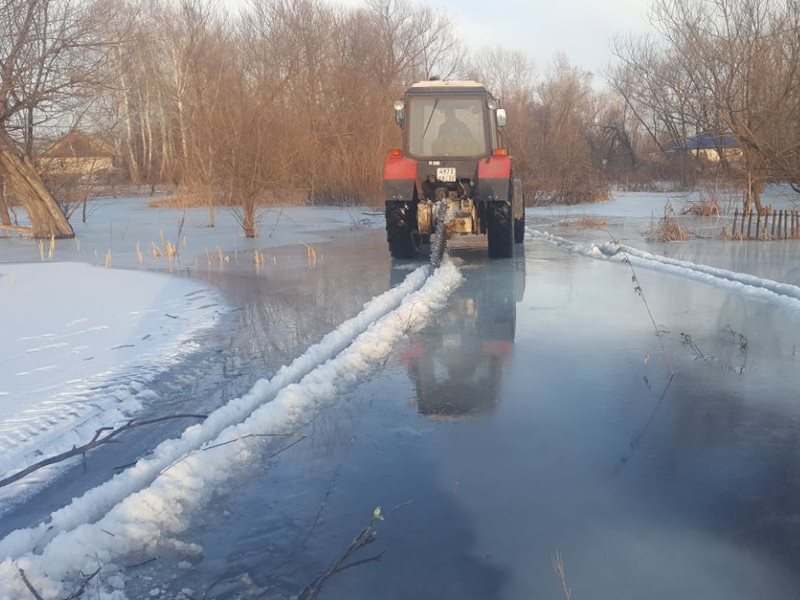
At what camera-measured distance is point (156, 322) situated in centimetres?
654

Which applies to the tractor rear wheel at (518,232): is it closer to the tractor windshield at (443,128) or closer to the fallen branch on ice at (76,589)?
the tractor windshield at (443,128)

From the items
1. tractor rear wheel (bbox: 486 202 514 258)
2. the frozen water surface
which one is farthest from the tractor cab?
the frozen water surface

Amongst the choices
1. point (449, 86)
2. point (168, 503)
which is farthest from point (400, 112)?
point (168, 503)

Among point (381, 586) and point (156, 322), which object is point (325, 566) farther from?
point (156, 322)

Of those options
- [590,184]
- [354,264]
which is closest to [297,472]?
[354,264]

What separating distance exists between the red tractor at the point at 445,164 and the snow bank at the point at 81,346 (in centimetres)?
350

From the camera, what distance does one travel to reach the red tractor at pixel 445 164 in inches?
416

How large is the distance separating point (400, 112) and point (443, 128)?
2.80 feet

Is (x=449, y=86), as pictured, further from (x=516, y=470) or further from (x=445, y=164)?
(x=516, y=470)

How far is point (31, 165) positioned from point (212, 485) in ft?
47.1

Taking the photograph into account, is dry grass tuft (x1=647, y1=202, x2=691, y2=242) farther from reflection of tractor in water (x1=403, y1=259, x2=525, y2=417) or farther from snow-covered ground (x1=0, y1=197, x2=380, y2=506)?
snow-covered ground (x1=0, y1=197, x2=380, y2=506)

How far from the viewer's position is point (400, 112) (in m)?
10.8

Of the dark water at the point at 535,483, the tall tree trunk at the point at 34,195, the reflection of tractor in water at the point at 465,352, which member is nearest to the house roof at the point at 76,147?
the tall tree trunk at the point at 34,195

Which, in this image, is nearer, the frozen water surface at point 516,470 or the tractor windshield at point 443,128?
the frozen water surface at point 516,470
